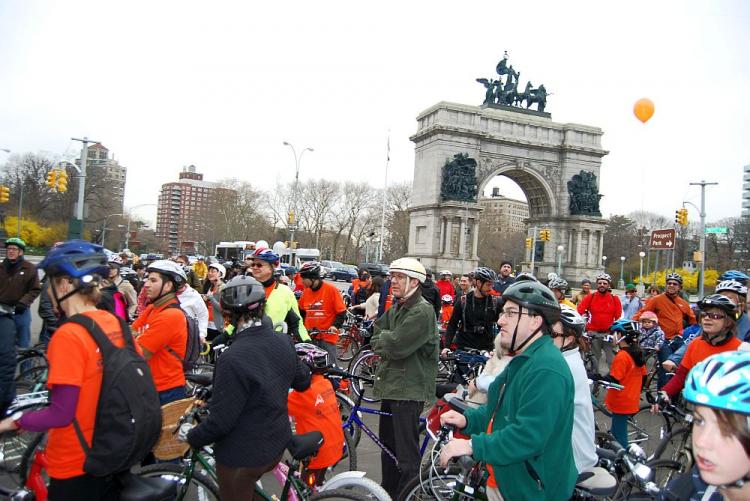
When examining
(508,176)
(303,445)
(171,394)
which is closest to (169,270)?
(171,394)

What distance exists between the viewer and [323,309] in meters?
8.98

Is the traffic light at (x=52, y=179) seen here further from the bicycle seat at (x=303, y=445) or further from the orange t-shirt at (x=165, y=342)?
the bicycle seat at (x=303, y=445)

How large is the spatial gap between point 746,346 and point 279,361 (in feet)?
11.4

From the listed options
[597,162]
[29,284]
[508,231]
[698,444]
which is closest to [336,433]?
[698,444]

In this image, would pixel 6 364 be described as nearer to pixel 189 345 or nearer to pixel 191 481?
pixel 189 345

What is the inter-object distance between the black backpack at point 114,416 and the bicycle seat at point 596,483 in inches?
99.0

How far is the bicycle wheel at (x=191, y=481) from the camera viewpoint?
3475mm

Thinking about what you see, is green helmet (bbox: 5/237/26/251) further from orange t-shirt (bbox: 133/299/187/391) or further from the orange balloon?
the orange balloon

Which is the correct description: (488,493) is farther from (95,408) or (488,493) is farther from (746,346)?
(746,346)

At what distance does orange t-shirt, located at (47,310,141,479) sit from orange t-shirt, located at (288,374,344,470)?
5.63 feet

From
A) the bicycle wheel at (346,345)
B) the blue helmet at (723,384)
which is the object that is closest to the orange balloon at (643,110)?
the bicycle wheel at (346,345)

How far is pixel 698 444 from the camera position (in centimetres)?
175

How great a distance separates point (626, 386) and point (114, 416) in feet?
17.3

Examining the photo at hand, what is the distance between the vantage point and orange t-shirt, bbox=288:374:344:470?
420 cm
